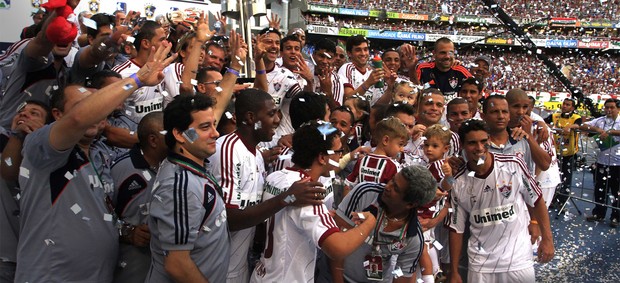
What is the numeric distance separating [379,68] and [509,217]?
1.94 metres

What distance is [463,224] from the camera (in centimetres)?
415

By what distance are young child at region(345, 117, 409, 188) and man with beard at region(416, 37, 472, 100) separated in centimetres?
255

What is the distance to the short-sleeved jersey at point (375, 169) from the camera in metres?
3.62

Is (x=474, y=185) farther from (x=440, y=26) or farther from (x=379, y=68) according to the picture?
(x=440, y=26)

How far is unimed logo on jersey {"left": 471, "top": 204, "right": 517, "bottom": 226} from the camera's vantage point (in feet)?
13.1

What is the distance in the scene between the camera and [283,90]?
483 centimetres

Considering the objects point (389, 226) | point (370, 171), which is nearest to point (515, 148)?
point (370, 171)

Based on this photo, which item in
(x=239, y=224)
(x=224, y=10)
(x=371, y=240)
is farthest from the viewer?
(x=224, y=10)

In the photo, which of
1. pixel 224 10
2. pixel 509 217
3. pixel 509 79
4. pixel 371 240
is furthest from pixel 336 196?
pixel 509 79

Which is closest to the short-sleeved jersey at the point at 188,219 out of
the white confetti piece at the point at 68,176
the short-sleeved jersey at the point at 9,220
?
the white confetti piece at the point at 68,176

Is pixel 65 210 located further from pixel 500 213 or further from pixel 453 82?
pixel 453 82

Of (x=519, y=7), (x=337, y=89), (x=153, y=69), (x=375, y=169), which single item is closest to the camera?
(x=153, y=69)

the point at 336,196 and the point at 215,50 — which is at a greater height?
the point at 215,50

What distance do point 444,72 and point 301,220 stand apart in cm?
420
